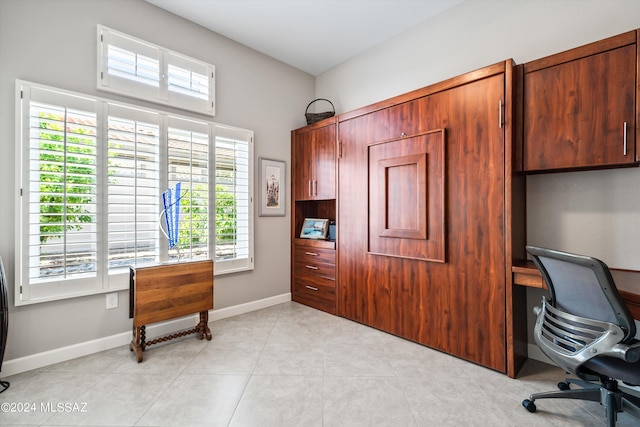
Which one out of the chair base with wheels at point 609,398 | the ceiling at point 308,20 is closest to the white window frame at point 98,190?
the ceiling at point 308,20

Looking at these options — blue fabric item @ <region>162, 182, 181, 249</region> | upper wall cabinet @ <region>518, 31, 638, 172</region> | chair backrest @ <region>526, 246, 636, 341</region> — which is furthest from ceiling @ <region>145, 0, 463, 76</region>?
chair backrest @ <region>526, 246, 636, 341</region>

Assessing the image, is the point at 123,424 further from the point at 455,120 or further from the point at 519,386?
the point at 455,120

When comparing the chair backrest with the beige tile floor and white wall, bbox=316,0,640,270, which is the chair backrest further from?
white wall, bbox=316,0,640,270

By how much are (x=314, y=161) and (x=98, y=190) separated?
2.24 meters

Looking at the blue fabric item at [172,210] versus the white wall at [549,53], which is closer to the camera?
the white wall at [549,53]

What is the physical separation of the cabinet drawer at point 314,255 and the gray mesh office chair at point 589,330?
6.89 feet

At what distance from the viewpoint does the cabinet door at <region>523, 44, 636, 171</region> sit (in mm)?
1745

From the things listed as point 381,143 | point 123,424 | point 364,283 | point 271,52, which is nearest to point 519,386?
point 364,283

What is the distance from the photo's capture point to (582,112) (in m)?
1.88

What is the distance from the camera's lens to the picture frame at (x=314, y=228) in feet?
12.1

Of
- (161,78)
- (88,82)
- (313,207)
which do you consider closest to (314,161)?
(313,207)

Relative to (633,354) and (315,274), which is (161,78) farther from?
(633,354)

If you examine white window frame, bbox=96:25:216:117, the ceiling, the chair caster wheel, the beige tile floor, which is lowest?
the beige tile floor

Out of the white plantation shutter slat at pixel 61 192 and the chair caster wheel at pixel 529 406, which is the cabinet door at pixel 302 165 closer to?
the white plantation shutter slat at pixel 61 192
